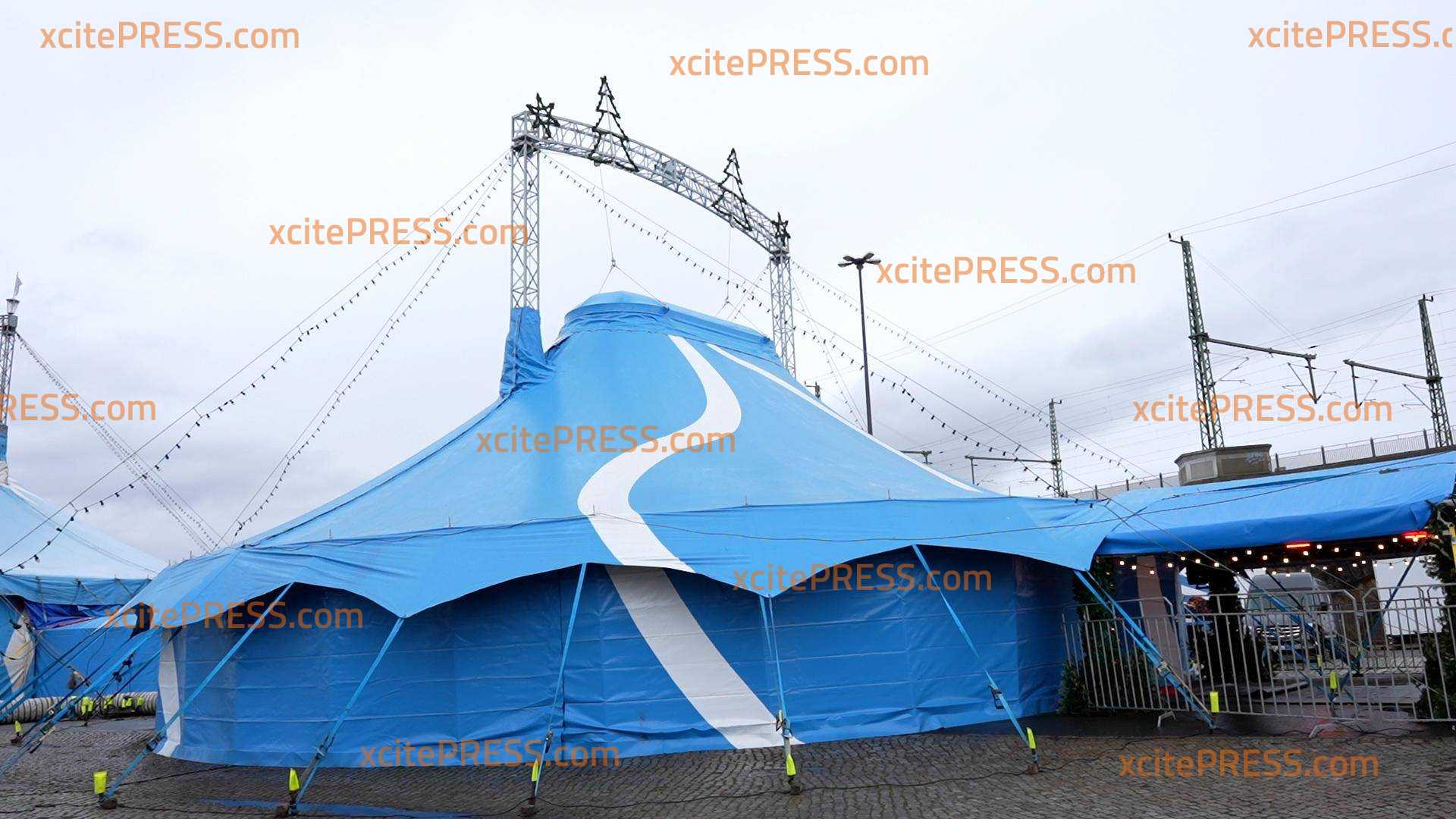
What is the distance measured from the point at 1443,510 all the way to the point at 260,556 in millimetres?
11645

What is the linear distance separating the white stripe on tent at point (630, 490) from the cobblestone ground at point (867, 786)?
1944 mm

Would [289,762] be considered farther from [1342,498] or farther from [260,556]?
[1342,498]

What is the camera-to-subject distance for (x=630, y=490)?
9.98 meters

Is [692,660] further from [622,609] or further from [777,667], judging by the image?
[777,667]

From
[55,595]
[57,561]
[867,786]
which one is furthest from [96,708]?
[867,786]

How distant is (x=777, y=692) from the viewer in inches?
373

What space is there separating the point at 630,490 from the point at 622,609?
129 cm

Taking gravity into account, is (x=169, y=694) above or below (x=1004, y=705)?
above

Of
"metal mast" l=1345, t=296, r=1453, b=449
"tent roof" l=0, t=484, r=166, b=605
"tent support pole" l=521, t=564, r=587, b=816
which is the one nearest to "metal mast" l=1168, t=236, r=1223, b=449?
"metal mast" l=1345, t=296, r=1453, b=449

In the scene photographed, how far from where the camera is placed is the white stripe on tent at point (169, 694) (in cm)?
1087

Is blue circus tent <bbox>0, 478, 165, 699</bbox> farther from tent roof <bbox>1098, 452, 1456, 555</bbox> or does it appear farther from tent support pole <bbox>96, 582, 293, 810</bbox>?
tent roof <bbox>1098, 452, 1456, 555</bbox>

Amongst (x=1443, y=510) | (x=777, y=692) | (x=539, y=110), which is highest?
(x=539, y=110)

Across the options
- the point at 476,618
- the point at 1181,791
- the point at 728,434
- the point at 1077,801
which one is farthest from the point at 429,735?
the point at 1181,791

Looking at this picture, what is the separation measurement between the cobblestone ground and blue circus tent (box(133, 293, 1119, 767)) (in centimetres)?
44
